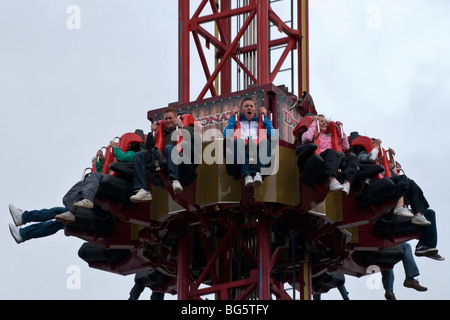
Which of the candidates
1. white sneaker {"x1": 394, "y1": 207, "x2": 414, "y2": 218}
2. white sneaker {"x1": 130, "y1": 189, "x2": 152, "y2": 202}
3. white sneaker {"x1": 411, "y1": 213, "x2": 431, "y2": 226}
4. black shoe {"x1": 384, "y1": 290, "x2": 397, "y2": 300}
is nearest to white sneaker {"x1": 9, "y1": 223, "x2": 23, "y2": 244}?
white sneaker {"x1": 130, "y1": 189, "x2": 152, "y2": 202}

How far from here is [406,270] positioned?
44.9 meters

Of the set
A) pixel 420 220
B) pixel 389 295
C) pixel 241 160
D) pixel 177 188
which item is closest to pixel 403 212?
pixel 420 220

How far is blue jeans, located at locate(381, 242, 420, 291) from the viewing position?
44812 millimetres

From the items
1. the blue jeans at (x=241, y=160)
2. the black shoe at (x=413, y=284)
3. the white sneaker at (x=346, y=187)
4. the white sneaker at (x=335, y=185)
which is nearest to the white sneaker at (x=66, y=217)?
the blue jeans at (x=241, y=160)

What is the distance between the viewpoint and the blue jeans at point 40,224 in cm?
4262

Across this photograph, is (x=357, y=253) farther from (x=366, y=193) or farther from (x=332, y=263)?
(x=366, y=193)

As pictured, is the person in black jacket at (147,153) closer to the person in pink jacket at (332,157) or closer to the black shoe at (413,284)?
the person in pink jacket at (332,157)

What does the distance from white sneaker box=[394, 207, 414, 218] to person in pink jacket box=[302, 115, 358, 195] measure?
2094 mm

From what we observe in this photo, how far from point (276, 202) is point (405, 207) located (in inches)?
135

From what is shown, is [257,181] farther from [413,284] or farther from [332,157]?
[413,284]

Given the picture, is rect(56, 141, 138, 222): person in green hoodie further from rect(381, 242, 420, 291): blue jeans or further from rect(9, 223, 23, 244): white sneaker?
rect(381, 242, 420, 291): blue jeans

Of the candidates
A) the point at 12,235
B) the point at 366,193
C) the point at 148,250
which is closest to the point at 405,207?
the point at 366,193

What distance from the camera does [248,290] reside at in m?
41.4
